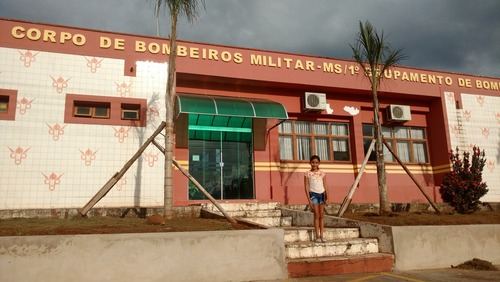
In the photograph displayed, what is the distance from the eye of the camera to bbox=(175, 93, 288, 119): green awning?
1182cm

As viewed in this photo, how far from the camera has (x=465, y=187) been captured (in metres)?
12.2

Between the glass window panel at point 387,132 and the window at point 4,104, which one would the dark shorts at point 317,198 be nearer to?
the window at point 4,104

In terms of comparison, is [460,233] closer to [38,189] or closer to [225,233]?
[225,233]

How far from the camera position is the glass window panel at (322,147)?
1510 centimetres

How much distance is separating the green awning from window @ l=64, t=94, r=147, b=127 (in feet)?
4.26

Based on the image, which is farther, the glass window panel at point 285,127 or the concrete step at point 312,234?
the glass window panel at point 285,127

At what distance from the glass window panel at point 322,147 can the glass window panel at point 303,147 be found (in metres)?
0.37

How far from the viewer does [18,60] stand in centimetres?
1104

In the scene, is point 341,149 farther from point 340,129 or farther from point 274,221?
point 274,221

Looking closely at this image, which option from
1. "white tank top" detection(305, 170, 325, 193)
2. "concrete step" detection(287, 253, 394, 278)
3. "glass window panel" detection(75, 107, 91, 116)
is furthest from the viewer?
"glass window panel" detection(75, 107, 91, 116)

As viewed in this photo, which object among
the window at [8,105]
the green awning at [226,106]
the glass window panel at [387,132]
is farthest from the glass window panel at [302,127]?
the window at [8,105]

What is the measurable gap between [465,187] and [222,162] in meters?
8.31

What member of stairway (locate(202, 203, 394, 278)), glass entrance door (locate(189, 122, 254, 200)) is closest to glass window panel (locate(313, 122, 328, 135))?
glass entrance door (locate(189, 122, 254, 200))

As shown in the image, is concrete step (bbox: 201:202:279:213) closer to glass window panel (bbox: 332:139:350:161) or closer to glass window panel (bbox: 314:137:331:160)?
glass window panel (bbox: 314:137:331:160)
